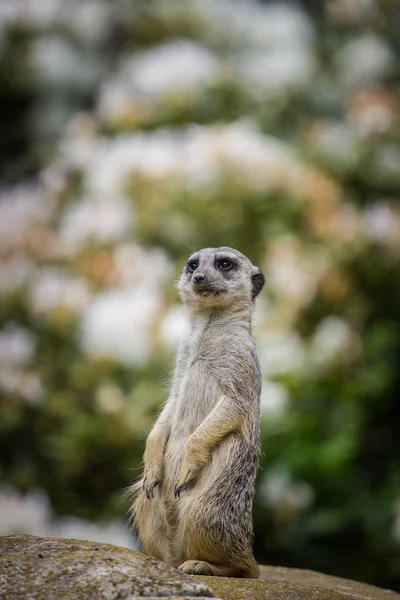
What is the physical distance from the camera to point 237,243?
5.50 meters

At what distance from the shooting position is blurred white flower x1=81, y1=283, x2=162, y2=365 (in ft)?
16.0

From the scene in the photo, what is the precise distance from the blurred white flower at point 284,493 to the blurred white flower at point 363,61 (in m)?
3.69

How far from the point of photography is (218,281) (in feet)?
10.2

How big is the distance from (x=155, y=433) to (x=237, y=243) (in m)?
2.58

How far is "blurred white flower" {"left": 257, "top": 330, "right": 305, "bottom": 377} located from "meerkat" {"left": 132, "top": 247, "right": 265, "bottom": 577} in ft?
5.75

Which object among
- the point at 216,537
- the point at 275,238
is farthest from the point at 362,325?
the point at 216,537

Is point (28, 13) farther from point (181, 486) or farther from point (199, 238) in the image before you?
point (181, 486)

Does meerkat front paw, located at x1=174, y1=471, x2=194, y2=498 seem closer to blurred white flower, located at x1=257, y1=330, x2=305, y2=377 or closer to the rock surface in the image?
the rock surface

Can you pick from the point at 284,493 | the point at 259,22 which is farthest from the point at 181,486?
the point at 259,22

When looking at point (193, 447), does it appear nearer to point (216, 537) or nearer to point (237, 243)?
point (216, 537)

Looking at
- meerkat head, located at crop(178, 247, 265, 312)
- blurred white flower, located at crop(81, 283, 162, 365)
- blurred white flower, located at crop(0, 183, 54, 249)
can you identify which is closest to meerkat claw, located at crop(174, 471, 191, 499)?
meerkat head, located at crop(178, 247, 265, 312)

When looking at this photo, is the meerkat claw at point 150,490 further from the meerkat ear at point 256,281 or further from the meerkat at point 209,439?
the meerkat ear at point 256,281

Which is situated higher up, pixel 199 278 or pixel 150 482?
pixel 199 278

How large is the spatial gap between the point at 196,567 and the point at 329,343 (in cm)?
269
